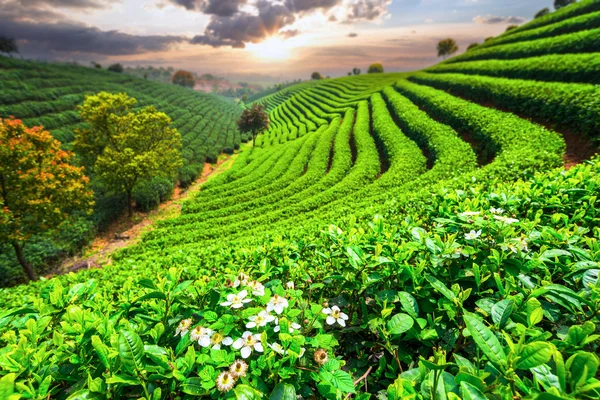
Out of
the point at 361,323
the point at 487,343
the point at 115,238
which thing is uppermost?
the point at 487,343

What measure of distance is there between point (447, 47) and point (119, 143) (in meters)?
111

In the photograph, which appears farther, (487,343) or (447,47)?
(447,47)

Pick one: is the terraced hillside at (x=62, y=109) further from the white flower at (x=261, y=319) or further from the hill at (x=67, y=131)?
the white flower at (x=261, y=319)

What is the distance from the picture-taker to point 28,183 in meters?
12.4

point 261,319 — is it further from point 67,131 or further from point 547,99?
point 67,131

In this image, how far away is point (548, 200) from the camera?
139 inches

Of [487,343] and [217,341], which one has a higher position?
[487,343]

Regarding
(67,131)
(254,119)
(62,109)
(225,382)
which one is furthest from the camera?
(254,119)

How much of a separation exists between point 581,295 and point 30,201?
17738 millimetres

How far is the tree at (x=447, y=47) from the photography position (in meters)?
93.4

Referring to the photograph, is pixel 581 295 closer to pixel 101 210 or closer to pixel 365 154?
pixel 365 154

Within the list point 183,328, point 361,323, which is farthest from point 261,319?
point 361,323

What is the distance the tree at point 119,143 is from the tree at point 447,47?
106 metres

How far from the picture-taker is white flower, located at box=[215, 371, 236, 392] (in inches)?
50.5
